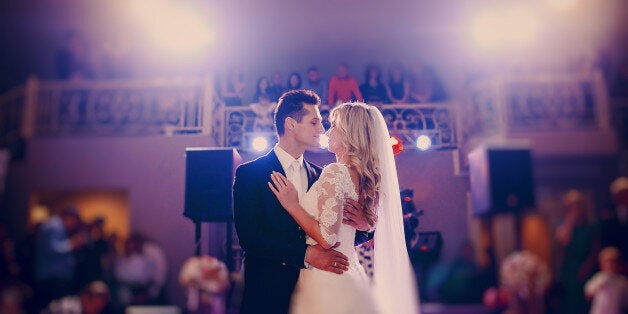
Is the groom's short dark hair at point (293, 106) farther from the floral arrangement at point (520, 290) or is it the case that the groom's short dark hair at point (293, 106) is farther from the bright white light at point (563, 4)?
the bright white light at point (563, 4)

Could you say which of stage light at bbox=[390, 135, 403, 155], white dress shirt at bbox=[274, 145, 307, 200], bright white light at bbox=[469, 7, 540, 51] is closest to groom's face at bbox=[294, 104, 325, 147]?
white dress shirt at bbox=[274, 145, 307, 200]

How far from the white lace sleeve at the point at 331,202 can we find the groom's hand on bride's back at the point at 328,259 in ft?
0.26

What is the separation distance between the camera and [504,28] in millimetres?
7891

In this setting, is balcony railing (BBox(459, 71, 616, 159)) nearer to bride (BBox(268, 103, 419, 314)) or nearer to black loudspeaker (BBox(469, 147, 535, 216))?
black loudspeaker (BBox(469, 147, 535, 216))

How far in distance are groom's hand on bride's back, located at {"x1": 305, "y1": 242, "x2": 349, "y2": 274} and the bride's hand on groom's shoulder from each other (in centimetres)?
24

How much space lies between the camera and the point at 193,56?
7680 millimetres

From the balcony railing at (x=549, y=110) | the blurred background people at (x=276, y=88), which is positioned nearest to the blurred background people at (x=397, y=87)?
the blurred background people at (x=276, y=88)

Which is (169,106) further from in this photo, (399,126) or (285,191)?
(285,191)

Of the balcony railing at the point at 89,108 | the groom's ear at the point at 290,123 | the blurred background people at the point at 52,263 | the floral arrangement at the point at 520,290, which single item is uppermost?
the balcony railing at the point at 89,108

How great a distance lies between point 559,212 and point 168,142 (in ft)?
25.2

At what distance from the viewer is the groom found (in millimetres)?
2615

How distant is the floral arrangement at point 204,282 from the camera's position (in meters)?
4.80

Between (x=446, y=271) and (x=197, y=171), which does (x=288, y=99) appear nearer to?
(x=197, y=171)

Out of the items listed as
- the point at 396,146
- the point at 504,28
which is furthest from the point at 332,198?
the point at 504,28
